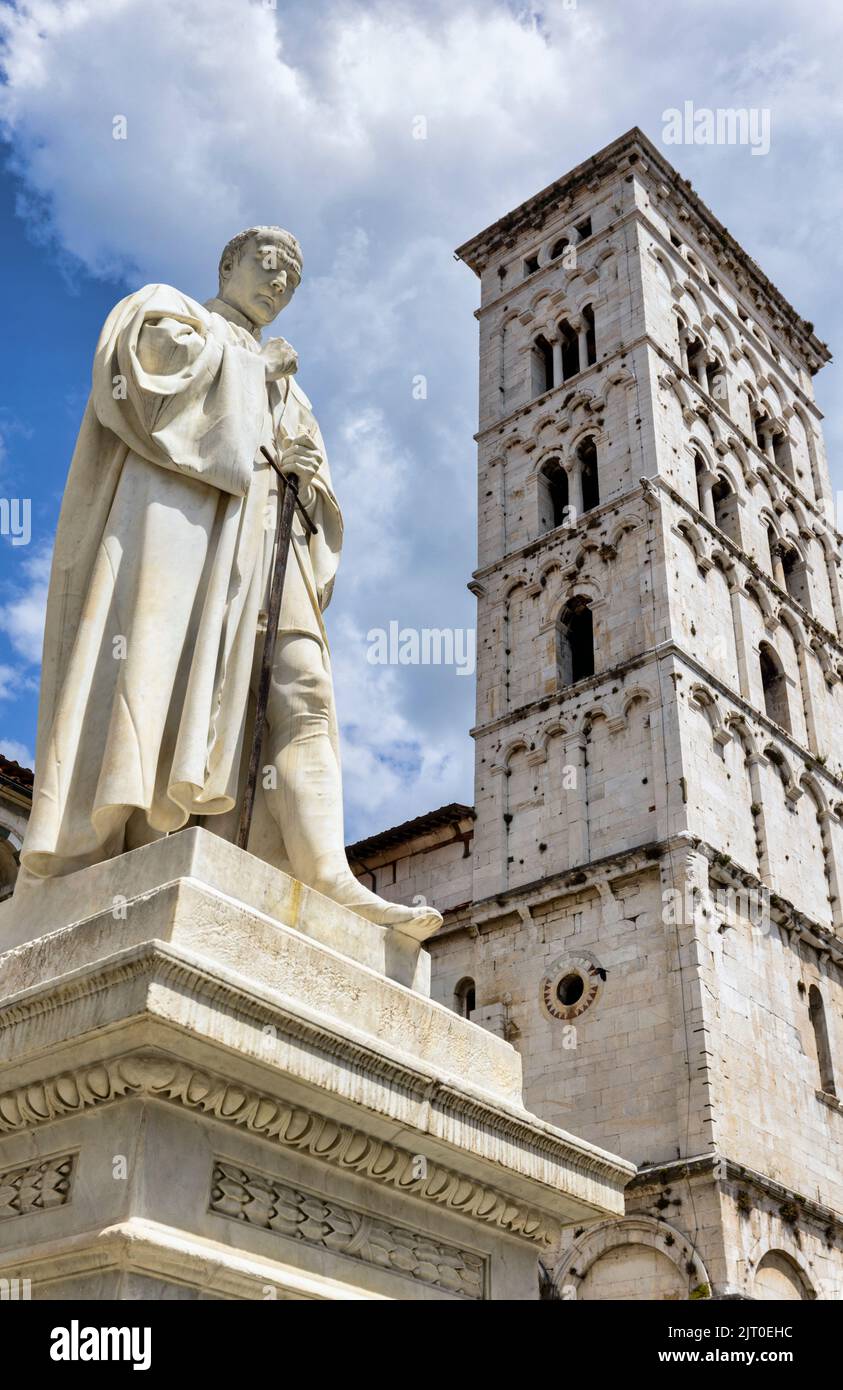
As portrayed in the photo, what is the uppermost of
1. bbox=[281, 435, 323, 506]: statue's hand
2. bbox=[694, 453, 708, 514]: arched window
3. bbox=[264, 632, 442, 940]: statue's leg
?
bbox=[694, 453, 708, 514]: arched window

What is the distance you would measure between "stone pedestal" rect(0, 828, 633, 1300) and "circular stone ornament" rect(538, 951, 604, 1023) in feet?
57.8

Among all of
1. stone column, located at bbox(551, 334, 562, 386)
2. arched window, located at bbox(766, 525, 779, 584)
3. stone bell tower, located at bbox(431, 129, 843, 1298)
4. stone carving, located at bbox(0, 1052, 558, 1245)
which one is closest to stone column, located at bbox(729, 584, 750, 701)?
stone bell tower, located at bbox(431, 129, 843, 1298)

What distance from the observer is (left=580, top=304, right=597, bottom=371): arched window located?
30.3 m

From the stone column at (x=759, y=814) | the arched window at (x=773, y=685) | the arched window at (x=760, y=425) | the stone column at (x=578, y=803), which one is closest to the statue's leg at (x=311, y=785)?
the stone column at (x=578, y=803)

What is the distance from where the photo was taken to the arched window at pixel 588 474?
2826 centimetres

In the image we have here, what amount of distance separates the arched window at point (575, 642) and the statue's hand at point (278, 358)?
69.5 ft

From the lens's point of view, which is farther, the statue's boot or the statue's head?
the statue's head

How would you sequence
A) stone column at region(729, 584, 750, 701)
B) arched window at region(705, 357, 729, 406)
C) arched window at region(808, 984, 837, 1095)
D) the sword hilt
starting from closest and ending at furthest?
the sword hilt → arched window at region(808, 984, 837, 1095) → stone column at region(729, 584, 750, 701) → arched window at region(705, 357, 729, 406)

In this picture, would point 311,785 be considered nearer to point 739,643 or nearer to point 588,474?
point 739,643

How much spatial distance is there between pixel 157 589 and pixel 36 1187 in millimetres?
1794

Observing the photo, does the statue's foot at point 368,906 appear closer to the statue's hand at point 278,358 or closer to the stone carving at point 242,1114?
the stone carving at point 242,1114

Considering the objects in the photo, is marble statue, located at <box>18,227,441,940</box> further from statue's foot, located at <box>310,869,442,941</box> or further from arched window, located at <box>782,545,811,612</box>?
arched window, located at <box>782,545,811,612</box>

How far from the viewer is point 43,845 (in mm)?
4008
